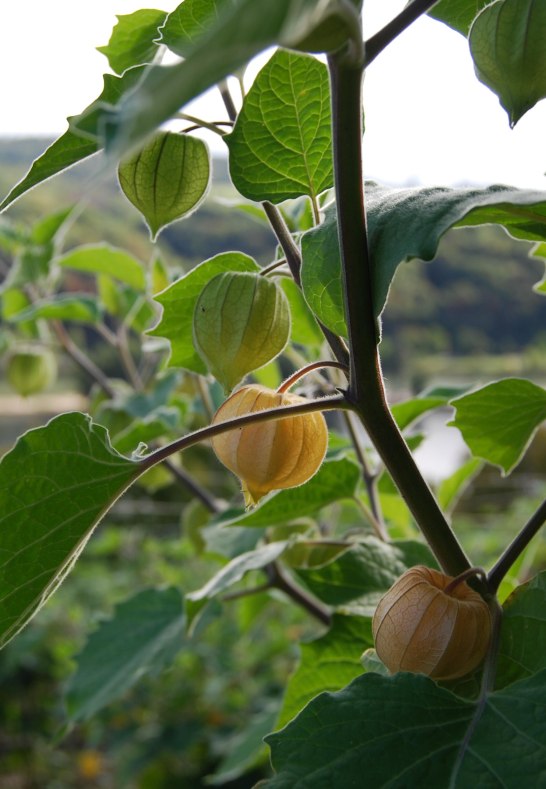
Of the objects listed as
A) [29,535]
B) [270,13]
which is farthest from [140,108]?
[29,535]

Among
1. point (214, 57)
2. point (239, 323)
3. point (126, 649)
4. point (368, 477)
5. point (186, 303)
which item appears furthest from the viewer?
point (126, 649)

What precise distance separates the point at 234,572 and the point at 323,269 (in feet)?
1.00

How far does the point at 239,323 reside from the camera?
461 mm

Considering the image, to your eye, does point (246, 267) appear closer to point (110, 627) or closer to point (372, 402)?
point (372, 402)

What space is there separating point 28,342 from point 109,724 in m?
1.46

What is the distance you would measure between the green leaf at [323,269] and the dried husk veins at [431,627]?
13 cm

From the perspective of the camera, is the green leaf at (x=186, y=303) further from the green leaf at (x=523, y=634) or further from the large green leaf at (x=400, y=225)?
the green leaf at (x=523, y=634)

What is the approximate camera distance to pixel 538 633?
41 cm

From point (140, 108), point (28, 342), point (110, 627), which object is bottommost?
point (110, 627)

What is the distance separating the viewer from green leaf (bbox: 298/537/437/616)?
55cm

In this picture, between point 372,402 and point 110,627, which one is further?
point 110,627

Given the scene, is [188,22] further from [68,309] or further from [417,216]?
[68,309]

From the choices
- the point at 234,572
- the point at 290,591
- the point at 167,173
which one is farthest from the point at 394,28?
the point at 290,591

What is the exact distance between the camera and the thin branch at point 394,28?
0.32 m
